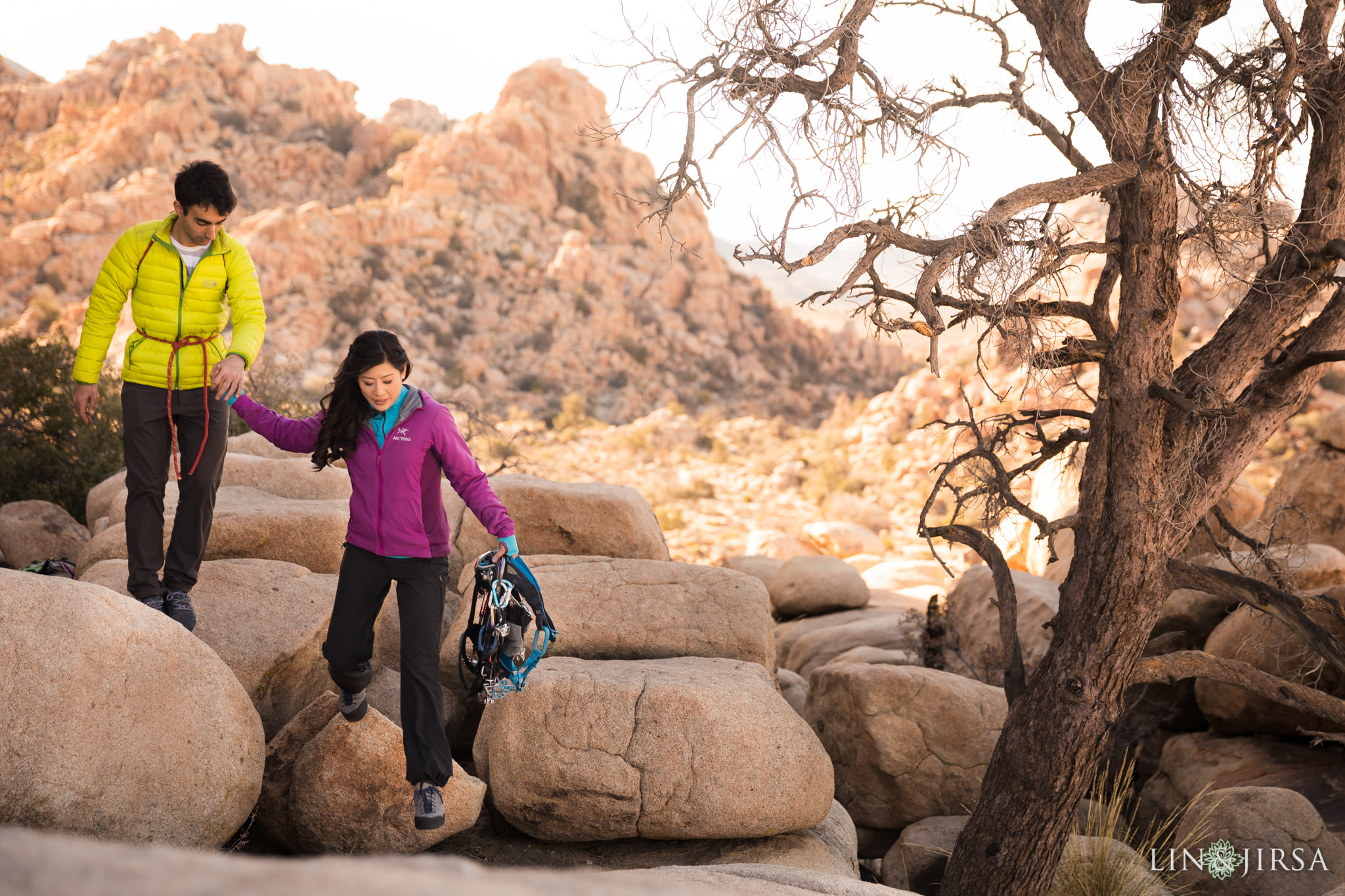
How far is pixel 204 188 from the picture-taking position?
368 centimetres

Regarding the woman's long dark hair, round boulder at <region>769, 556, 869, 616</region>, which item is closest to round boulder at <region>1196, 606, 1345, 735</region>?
round boulder at <region>769, 556, 869, 616</region>

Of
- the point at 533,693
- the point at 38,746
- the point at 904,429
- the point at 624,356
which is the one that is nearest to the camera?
the point at 38,746

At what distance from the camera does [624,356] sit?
34281 millimetres

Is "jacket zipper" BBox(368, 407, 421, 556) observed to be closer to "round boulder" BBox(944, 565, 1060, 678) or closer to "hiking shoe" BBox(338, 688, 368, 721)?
"hiking shoe" BBox(338, 688, 368, 721)

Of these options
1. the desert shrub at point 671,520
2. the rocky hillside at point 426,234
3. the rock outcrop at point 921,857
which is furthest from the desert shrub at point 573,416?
the rock outcrop at point 921,857

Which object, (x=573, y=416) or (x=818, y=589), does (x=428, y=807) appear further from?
(x=573, y=416)

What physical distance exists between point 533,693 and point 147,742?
1.75m

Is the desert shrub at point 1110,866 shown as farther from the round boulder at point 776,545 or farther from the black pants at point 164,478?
the round boulder at point 776,545

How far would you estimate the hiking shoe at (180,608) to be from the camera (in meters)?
4.05

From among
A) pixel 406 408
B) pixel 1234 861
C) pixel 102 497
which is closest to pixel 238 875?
pixel 406 408

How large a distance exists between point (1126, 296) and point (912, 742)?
3.39m

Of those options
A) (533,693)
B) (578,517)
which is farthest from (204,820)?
(578,517)

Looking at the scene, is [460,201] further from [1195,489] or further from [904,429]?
[1195,489]

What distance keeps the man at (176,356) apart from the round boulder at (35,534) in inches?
141
